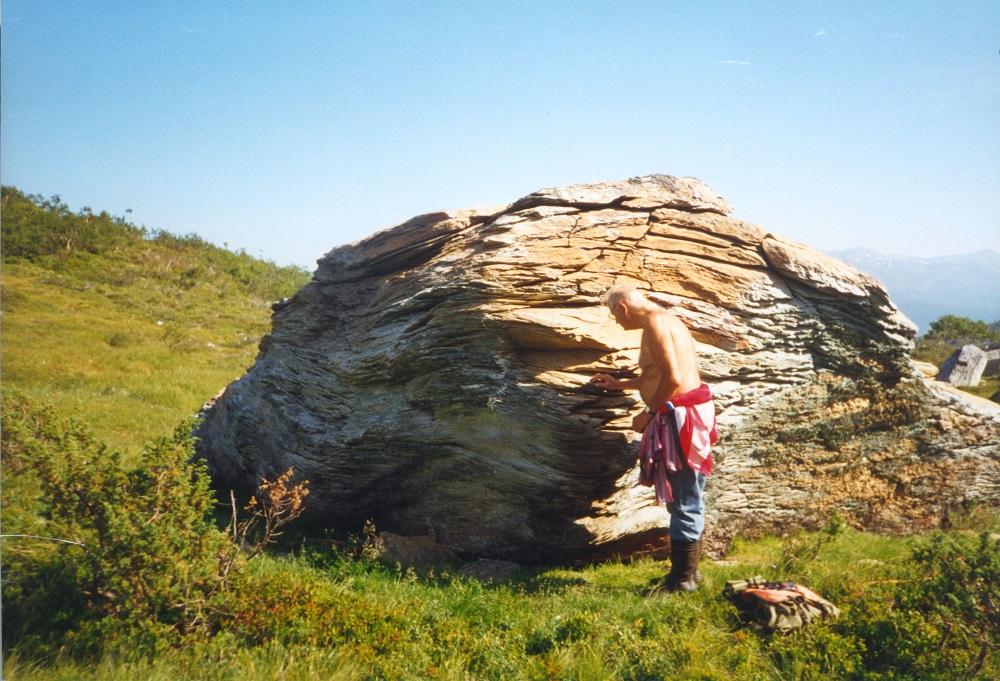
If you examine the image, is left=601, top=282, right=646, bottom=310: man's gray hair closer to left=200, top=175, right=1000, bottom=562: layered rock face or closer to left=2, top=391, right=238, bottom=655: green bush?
left=200, top=175, right=1000, bottom=562: layered rock face

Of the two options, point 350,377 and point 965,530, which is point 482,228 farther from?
point 965,530

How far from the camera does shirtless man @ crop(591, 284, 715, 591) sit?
7918 millimetres

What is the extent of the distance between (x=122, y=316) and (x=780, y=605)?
109ft

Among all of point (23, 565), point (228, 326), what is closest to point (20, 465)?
point (23, 565)

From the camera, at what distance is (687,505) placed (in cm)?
809

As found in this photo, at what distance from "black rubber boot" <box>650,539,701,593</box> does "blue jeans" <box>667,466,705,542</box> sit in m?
0.10

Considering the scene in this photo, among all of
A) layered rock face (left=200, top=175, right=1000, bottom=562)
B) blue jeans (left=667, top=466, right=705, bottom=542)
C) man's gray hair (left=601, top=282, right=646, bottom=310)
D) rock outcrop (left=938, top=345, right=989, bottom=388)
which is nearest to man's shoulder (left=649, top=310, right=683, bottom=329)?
man's gray hair (left=601, top=282, right=646, bottom=310)

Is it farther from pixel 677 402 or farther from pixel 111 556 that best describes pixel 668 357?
pixel 111 556

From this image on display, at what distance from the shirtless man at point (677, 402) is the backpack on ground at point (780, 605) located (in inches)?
29.7

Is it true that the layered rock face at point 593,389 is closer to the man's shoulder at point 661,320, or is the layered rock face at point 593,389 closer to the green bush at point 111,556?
the man's shoulder at point 661,320

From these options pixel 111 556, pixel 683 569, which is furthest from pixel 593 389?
pixel 111 556

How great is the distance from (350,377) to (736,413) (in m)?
6.40

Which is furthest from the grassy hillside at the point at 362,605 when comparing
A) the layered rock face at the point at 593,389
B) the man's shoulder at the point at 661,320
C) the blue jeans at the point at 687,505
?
the man's shoulder at the point at 661,320

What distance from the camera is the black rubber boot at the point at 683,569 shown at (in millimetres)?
7953
